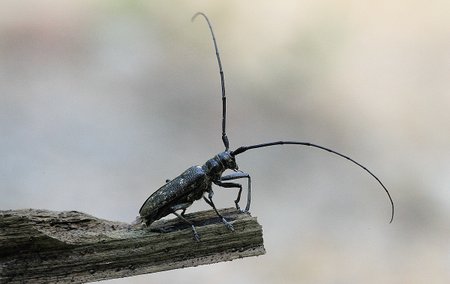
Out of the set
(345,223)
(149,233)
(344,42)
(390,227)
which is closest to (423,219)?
(390,227)

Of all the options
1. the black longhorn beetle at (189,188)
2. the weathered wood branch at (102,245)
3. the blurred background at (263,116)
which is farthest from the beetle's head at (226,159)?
the blurred background at (263,116)

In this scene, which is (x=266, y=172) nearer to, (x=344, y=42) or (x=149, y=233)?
(x=344, y=42)

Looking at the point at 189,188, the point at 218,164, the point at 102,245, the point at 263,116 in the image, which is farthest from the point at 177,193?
the point at 263,116

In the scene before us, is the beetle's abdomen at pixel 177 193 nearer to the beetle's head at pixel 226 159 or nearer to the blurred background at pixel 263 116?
the beetle's head at pixel 226 159

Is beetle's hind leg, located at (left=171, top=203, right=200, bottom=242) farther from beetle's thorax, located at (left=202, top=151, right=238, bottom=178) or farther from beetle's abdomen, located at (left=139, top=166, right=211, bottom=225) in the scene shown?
beetle's thorax, located at (left=202, top=151, right=238, bottom=178)

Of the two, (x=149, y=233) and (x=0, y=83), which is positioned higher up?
(x=0, y=83)

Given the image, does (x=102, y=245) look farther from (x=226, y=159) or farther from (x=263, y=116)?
(x=263, y=116)
